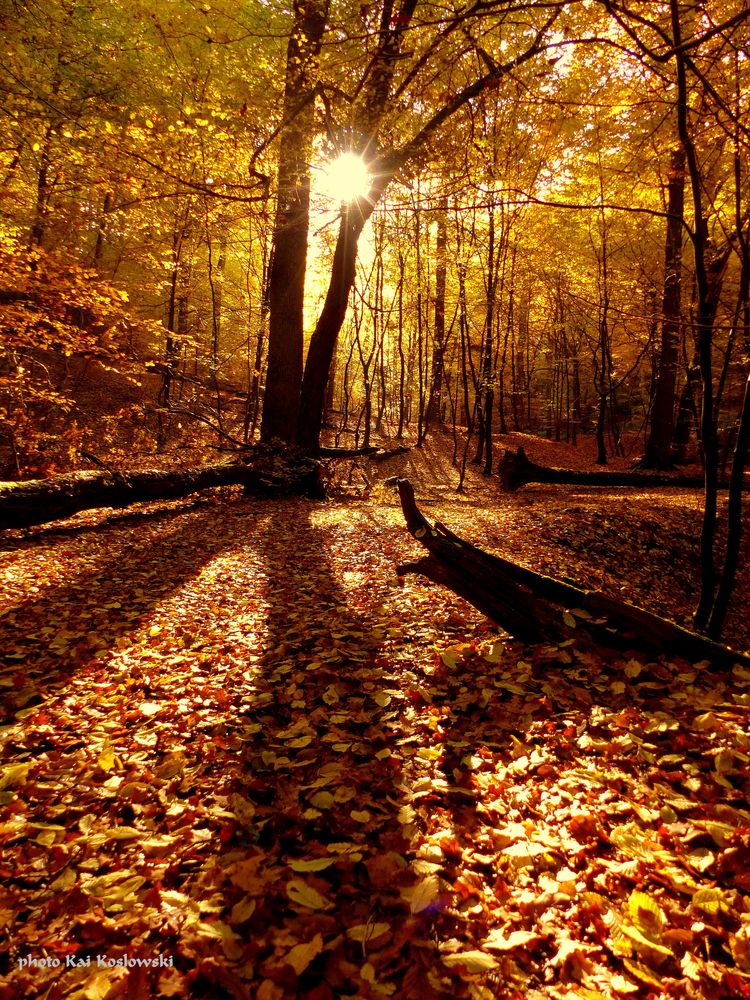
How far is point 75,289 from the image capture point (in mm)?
8273

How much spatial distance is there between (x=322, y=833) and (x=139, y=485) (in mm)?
7248

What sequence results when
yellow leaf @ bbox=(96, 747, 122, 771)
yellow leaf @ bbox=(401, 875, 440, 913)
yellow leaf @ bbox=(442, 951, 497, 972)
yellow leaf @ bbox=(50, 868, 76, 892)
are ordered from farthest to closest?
1. yellow leaf @ bbox=(96, 747, 122, 771)
2. yellow leaf @ bbox=(50, 868, 76, 892)
3. yellow leaf @ bbox=(401, 875, 440, 913)
4. yellow leaf @ bbox=(442, 951, 497, 972)

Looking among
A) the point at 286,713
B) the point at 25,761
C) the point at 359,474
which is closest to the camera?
the point at 25,761

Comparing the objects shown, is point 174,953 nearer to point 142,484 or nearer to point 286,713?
point 286,713

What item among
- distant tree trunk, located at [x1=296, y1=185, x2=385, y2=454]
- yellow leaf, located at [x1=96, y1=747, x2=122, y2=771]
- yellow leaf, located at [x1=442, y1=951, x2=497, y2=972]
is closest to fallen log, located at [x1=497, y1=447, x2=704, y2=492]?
distant tree trunk, located at [x1=296, y1=185, x2=385, y2=454]

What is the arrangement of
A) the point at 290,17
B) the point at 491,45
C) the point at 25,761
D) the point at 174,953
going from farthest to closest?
1. the point at 290,17
2. the point at 491,45
3. the point at 25,761
4. the point at 174,953

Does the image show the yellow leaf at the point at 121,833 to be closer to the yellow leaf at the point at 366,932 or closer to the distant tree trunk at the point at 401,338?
the yellow leaf at the point at 366,932

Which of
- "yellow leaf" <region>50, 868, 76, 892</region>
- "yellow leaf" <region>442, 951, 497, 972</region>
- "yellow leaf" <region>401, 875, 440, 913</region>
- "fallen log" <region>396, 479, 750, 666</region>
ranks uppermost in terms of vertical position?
"fallen log" <region>396, 479, 750, 666</region>

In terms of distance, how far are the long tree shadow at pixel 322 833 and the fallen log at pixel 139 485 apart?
4.48 metres

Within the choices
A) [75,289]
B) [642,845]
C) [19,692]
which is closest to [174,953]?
[642,845]

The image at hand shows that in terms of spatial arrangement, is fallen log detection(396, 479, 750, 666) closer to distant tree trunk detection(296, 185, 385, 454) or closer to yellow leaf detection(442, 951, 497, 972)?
yellow leaf detection(442, 951, 497, 972)

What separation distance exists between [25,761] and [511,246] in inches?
640

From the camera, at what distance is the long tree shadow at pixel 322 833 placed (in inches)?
65.2

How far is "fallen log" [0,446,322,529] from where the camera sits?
6.51 metres
